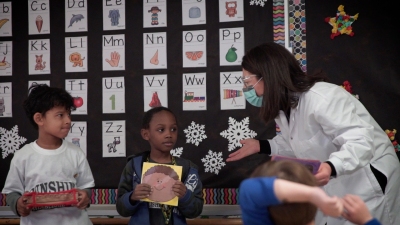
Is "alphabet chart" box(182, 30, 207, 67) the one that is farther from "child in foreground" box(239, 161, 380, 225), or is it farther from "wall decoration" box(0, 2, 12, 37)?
"child in foreground" box(239, 161, 380, 225)

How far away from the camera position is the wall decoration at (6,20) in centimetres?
388

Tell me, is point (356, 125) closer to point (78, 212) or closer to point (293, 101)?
point (293, 101)

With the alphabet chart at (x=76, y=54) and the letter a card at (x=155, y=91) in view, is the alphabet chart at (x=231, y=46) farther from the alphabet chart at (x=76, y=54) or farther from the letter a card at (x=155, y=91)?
the alphabet chart at (x=76, y=54)

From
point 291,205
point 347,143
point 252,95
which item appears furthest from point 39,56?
point 291,205

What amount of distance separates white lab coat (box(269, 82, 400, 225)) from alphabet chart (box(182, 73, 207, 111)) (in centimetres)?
104

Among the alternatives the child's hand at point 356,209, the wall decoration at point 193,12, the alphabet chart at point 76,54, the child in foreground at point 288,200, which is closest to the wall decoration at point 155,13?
the wall decoration at point 193,12

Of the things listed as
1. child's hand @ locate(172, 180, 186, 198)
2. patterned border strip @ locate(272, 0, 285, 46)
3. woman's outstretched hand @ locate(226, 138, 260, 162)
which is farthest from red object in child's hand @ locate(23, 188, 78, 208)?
patterned border strip @ locate(272, 0, 285, 46)

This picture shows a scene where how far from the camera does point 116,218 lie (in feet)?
11.9

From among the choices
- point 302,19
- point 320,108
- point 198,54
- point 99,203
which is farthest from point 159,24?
point 320,108

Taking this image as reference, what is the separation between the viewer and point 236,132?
3.56m

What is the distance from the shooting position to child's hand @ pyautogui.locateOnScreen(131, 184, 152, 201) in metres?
2.70

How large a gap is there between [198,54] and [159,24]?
14.9 inches

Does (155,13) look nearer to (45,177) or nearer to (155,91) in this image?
(155,91)

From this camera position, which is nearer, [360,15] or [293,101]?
[293,101]
